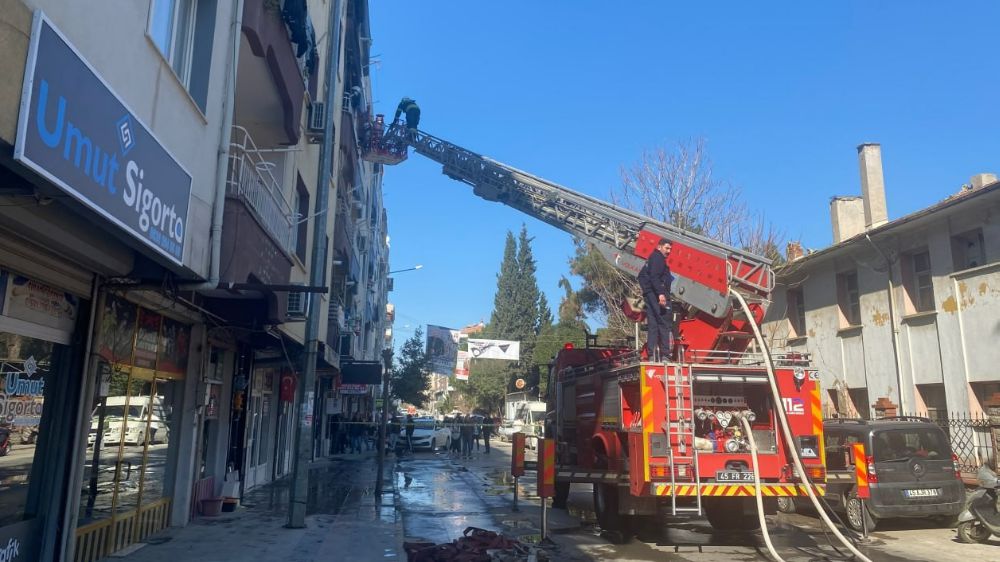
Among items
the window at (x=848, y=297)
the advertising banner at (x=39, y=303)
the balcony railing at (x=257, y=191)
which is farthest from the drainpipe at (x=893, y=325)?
the advertising banner at (x=39, y=303)

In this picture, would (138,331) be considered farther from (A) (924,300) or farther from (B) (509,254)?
(B) (509,254)

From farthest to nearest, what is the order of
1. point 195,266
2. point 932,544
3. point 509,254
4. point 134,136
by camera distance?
A: point 509,254, point 932,544, point 195,266, point 134,136

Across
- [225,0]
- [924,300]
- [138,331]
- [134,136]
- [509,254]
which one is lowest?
[138,331]

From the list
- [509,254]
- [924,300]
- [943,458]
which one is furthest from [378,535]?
[509,254]

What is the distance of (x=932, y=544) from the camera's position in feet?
31.5

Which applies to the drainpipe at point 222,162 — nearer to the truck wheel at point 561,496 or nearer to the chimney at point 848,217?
→ the truck wheel at point 561,496

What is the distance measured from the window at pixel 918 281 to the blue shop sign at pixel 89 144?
57.1 feet

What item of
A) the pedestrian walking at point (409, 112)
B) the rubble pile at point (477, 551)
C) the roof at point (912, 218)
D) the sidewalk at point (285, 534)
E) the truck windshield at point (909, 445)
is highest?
the pedestrian walking at point (409, 112)

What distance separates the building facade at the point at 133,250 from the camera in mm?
4281

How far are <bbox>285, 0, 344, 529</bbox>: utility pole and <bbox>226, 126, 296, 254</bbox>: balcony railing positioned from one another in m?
0.69

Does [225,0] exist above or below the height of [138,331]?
above

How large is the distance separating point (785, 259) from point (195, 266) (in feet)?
66.4

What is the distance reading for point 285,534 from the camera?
10070 mm

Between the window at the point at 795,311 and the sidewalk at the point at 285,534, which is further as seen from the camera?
the window at the point at 795,311
